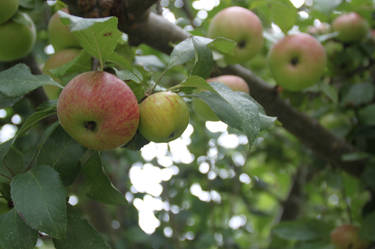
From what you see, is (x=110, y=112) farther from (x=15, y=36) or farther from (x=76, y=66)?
(x=15, y=36)

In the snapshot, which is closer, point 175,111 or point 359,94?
point 175,111

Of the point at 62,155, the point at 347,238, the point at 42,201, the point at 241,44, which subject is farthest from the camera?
the point at 347,238

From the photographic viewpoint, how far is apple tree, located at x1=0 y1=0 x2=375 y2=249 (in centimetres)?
73

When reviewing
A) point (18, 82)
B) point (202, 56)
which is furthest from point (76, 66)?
point (202, 56)

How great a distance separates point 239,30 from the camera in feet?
4.08

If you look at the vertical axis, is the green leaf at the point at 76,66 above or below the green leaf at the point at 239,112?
below

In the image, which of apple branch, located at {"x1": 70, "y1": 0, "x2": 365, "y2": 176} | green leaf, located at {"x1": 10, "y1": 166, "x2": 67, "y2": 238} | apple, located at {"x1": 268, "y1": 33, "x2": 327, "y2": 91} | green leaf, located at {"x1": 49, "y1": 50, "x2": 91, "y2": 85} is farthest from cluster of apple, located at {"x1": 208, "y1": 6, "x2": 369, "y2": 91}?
green leaf, located at {"x1": 10, "y1": 166, "x2": 67, "y2": 238}

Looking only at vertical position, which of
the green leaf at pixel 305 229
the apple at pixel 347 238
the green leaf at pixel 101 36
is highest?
the green leaf at pixel 101 36

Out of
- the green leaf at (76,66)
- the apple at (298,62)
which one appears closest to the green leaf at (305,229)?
the apple at (298,62)

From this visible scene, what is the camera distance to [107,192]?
33.7 inches

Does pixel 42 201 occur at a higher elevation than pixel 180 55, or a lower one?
lower

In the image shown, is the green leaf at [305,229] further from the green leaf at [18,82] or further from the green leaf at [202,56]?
the green leaf at [18,82]

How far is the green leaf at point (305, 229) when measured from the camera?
5.57 ft

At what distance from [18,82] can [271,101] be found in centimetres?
93
